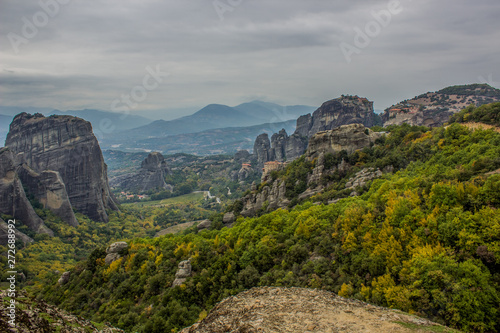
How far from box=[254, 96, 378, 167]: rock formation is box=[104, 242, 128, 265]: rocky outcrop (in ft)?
253

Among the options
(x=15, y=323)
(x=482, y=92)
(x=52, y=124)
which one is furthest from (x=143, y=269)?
(x=482, y=92)

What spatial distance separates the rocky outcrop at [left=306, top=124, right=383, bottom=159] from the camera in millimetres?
42344

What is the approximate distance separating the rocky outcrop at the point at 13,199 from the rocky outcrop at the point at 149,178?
2708 inches

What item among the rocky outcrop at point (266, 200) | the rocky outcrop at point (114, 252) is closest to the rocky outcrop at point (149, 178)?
the rocky outcrop at point (266, 200)

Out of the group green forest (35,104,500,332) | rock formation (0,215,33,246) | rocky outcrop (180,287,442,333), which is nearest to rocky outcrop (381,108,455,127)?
green forest (35,104,500,332)

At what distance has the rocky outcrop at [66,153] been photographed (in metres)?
66.2

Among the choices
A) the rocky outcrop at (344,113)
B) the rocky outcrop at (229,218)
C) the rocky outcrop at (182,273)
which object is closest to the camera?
the rocky outcrop at (182,273)

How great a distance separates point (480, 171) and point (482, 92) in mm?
100996

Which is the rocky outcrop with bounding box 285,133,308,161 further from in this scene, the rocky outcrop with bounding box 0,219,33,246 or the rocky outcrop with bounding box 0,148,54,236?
the rocky outcrop with bounding box 0,219,33,246

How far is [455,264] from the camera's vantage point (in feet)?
34.0

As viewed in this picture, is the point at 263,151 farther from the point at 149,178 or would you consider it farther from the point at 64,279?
the point at 64,279

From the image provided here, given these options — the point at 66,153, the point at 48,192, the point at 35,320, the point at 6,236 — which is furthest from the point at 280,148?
the point at 35,320

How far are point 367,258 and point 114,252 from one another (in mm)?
25461

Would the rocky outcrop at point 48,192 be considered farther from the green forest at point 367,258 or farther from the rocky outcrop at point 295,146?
the rocky outcrop at point 295,146
